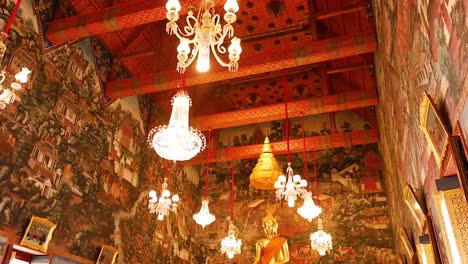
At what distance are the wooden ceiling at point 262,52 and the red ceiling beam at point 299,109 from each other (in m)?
0.02

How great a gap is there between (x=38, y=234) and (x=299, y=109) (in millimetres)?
6037

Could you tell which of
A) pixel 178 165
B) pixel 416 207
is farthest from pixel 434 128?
pixel 178 165

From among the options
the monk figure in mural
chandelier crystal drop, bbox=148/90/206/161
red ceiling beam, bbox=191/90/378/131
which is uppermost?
red ceiling beam, bbox=191/90/378/131

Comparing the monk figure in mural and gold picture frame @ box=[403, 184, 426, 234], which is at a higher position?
the monk figure in mural

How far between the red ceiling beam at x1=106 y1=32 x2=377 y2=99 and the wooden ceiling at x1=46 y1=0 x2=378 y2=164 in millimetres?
19

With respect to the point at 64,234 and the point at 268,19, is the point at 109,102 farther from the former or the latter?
the point at 268,19

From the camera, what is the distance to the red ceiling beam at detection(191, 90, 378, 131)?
31.7 feet

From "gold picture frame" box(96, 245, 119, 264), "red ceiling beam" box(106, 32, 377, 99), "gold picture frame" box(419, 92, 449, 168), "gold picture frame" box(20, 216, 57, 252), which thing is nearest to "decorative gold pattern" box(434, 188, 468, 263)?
"gold picture frame" box(419, 92, 449, 168)

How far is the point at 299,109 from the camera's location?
10.0m

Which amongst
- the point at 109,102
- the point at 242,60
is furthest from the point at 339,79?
the point at 109,102

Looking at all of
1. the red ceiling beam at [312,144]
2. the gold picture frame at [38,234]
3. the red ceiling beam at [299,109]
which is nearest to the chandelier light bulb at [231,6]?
the gold picture frame at [38,234]

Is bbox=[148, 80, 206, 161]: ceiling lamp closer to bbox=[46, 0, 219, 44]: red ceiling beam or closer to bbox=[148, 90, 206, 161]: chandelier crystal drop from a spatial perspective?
bbox=[148, 90, 206, 161]: chandelier crystal drop

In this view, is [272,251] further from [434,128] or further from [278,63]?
[434,128]

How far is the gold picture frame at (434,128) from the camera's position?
10.7 ft
